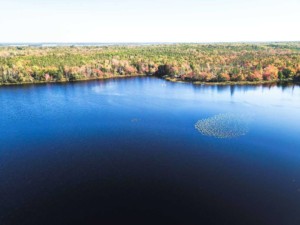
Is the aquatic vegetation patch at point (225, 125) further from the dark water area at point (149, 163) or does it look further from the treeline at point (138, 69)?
the treeline at point (138, 69)

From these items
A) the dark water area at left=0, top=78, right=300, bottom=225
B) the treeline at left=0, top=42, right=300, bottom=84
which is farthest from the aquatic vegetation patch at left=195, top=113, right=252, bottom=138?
the treeline at left=0, top=42, right=300, bottom=84

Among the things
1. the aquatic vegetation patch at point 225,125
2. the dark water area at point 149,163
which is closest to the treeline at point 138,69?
the dark water area at point 149,163

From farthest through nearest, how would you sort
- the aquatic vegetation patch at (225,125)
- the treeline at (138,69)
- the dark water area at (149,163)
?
the treeline at (138,69) < the aquatic vegetation patch at (225,125) < the dark water area at (149,163)

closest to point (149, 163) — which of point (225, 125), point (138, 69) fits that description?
point (225, 125)

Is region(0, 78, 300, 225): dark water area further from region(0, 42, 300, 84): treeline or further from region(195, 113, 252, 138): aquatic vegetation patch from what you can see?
region(0, 42, 300, 84): treeline

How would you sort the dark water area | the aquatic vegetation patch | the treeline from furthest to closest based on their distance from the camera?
1. the treeline
2. the aquatic vegetation patch
3. the dark water area

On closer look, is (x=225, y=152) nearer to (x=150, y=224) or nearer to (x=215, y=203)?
(x=215, y=203)
